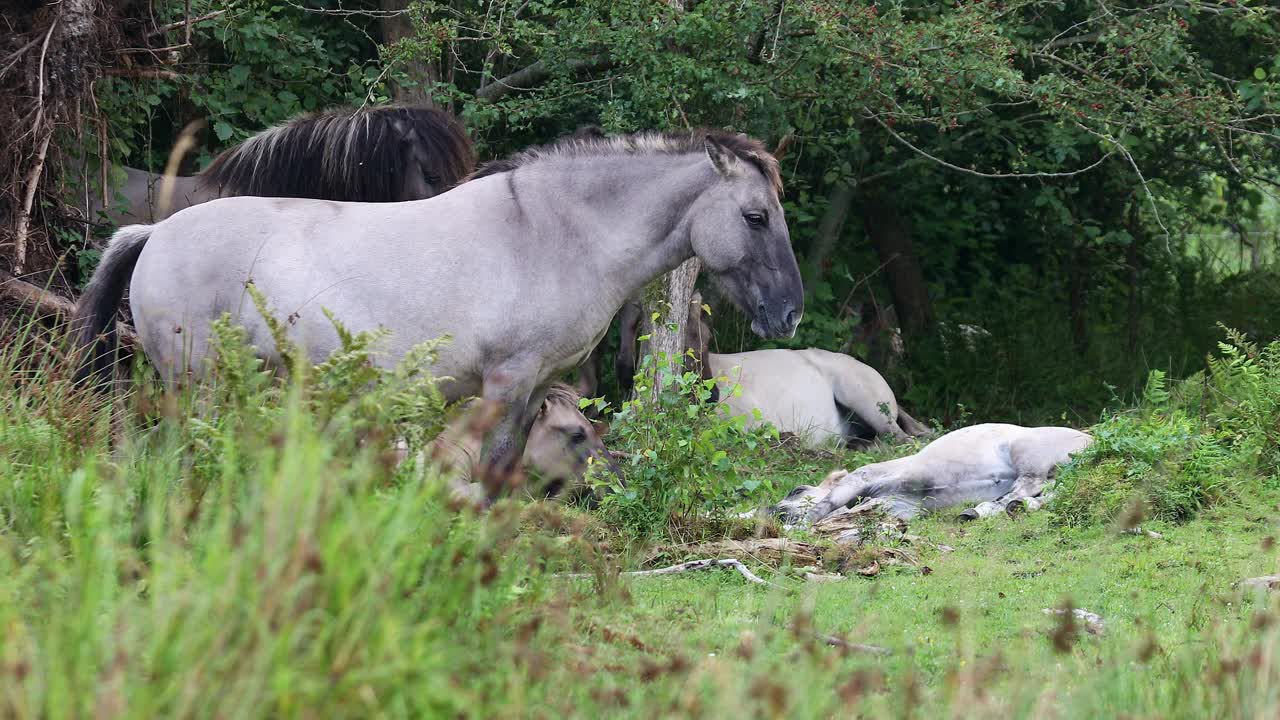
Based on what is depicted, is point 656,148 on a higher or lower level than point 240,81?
higher

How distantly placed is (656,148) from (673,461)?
1357 mm

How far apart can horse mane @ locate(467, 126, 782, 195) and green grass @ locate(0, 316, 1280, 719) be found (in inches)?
68.7

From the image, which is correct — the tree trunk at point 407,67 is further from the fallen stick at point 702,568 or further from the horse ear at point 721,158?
the fallen stick at point 702,568

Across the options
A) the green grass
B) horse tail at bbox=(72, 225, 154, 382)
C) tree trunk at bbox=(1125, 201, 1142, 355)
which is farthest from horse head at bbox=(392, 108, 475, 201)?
tree trunk at bbox=(1125, 201, 1142, 355)

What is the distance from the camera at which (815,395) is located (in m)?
9.27

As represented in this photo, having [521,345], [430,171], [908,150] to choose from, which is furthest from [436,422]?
[908,150]

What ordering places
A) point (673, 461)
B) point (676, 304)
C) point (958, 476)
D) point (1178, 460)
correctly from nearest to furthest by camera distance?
point (673, 461) → point (1178, 460) → point (958, 476) → point (676, 304)

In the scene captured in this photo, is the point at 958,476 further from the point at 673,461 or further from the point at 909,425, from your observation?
the point at 909,425

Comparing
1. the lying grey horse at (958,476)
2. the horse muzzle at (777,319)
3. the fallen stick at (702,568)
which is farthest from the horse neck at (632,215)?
the lying grey horse at (958,476)

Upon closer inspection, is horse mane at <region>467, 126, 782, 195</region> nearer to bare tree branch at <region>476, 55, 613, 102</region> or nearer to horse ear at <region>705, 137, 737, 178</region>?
horse ear at <region>705, 137, 737, 178</region>

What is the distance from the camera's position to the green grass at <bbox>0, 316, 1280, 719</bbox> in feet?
6.88

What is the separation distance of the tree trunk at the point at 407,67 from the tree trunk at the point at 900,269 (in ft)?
13.4

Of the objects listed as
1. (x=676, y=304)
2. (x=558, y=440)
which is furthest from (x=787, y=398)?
(x=558, y=440)

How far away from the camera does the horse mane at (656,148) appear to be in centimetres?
557
